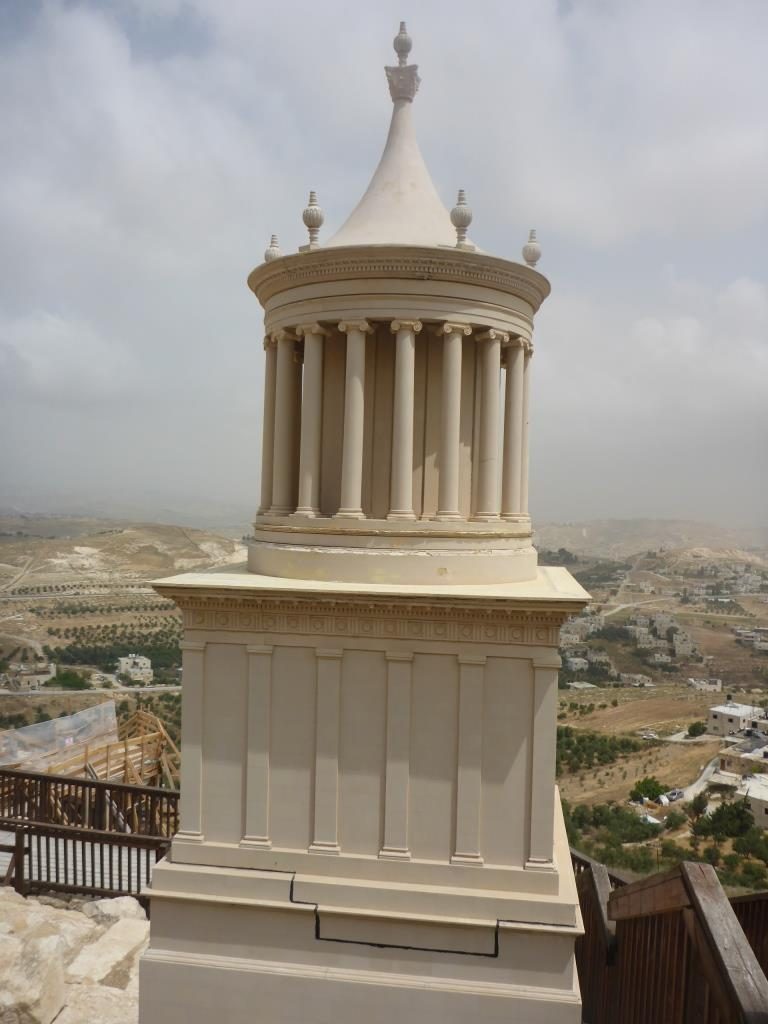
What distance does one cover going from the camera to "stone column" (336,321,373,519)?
10070 mm

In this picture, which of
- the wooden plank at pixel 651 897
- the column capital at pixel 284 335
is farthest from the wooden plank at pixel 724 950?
the column capital at pixel 284 335

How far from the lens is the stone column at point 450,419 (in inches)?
396

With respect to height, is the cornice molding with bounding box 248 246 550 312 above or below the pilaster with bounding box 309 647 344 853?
above

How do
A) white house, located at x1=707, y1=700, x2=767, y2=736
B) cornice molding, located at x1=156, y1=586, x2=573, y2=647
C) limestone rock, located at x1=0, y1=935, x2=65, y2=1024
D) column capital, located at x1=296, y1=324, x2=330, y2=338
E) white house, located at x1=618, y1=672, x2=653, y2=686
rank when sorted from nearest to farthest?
cornice molding, located at x1=156, y1=586, x2=573, y2=647, limestone rock, located at x1=0, y1=935, x2=65, y2=1024, column capital, located at x1=296, y1=324, x2=330, y2=338, white house, located at x1=707, y1=700, x2=767, y2=736, white house, located at x1=618, y1=672, x2=653, y2=686

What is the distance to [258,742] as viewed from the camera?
31.1 feet

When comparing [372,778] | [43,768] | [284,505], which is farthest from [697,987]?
[43,768]

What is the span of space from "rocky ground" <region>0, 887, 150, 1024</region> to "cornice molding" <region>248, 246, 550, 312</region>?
413 inches

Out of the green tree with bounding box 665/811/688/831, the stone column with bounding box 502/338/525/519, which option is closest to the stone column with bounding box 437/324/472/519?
the stone column with bounding box 502/338/525/519

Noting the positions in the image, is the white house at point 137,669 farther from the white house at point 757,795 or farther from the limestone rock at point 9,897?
the limestone rock at point 9,897

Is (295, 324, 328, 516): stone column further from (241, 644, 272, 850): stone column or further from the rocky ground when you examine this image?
the rocky ground

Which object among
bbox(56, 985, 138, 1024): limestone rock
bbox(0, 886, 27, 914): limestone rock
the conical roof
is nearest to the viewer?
bbox(56, 985, 138, 1024): limestone rock

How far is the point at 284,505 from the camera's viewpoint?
11.1 metres

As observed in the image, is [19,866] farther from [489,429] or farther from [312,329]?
[489,429]

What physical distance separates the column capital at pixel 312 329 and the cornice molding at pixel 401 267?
610mm
